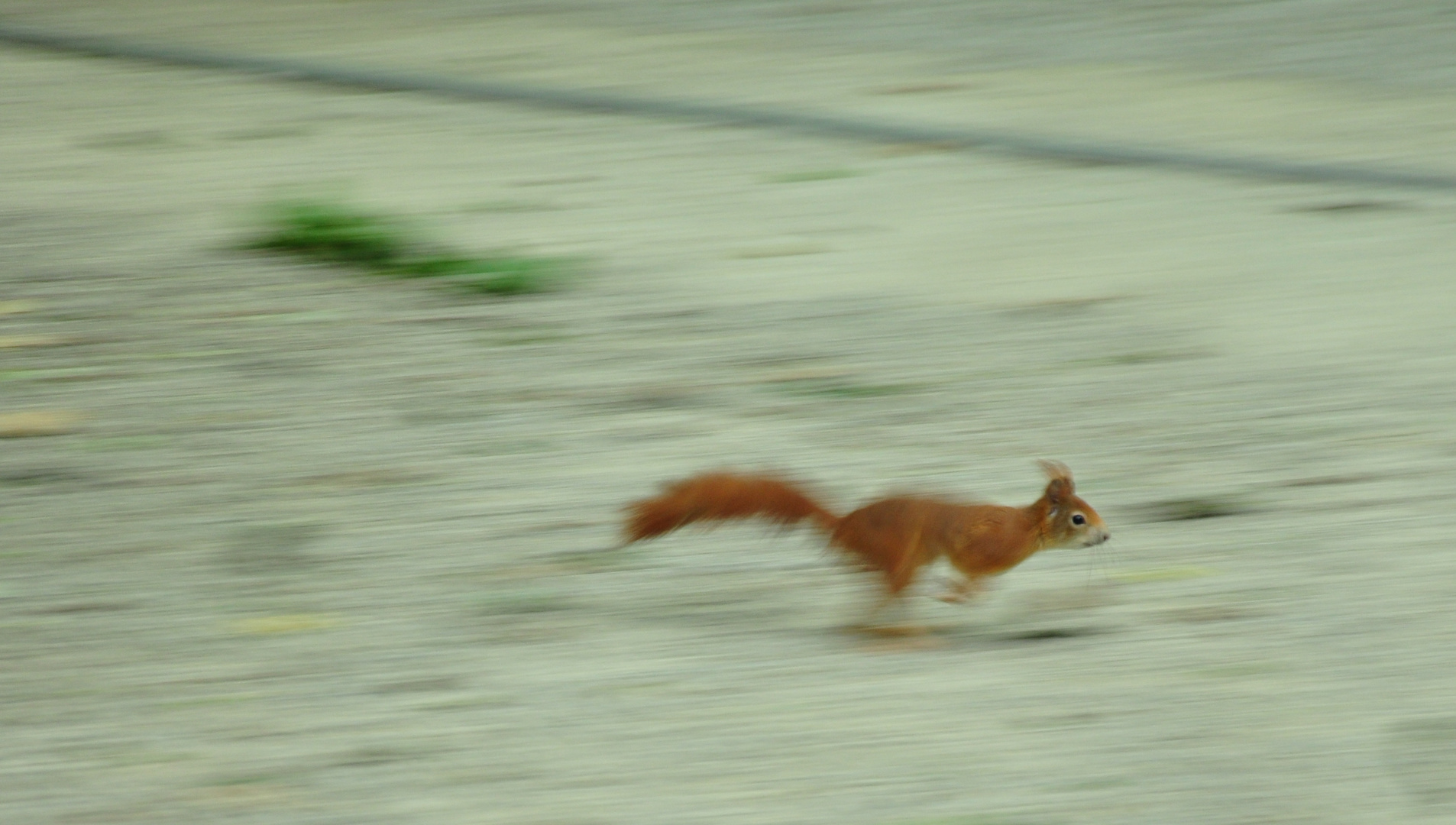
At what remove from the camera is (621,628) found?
10.2ft

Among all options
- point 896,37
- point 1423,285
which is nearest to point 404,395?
point 1423,285

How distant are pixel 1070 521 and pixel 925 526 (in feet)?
0.79

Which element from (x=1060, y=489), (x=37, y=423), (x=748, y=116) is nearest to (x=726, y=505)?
(x=1060, y=489)

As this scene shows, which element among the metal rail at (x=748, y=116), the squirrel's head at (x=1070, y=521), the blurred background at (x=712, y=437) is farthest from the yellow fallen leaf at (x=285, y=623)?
the metal rail at (x=748, y=116)

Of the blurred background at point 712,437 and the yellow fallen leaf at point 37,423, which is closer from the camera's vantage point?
the blurred background at point 712,437

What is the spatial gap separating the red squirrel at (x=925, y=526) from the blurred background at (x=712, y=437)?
0.50ft

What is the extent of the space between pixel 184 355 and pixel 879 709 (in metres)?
2.27

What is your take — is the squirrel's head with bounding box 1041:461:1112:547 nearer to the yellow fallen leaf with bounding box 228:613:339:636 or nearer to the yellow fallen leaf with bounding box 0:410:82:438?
the yellow fallen leaf with bounding box 228:613:339:636

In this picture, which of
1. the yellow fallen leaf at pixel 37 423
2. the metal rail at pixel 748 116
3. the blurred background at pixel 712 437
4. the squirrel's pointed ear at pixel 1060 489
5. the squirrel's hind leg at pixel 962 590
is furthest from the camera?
the metal rail at pixel 748 116

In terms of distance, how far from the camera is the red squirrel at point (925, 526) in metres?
2.97

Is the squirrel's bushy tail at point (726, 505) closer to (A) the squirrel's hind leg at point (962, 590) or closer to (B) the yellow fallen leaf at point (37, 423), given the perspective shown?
(A) the squirrel's hind leg at point (962, 590)

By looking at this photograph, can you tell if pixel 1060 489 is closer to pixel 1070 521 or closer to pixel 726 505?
pixel 1070 521

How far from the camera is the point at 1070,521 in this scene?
2.99 meters

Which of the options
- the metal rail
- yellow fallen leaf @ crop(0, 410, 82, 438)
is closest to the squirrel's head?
yellow fallen leaf @ crop(0, 410, 82, 438)
